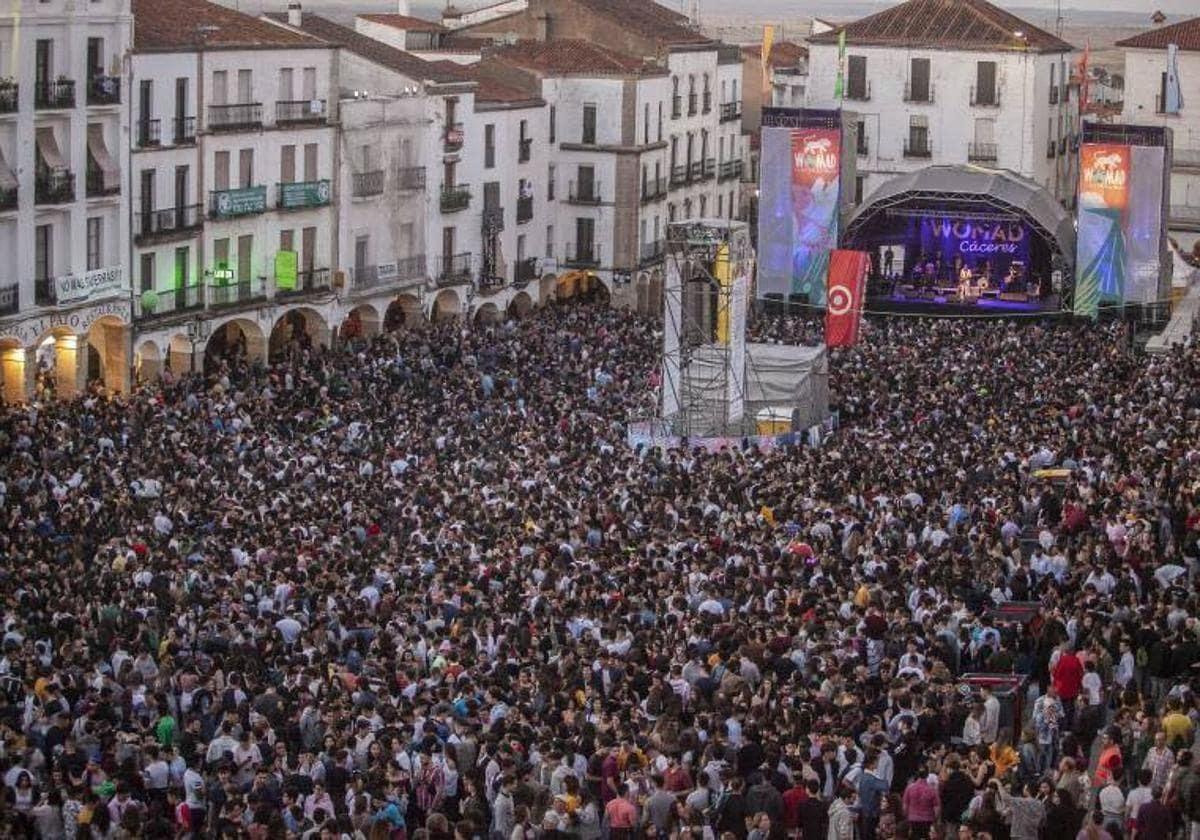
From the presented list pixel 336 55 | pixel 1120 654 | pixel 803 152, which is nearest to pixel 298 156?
pixel 336 55

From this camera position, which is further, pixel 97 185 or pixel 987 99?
pixel 987 99

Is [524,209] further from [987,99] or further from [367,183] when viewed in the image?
[987,99]

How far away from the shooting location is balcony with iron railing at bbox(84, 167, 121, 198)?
5434 cm

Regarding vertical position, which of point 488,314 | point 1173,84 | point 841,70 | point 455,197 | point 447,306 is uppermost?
point 841,70

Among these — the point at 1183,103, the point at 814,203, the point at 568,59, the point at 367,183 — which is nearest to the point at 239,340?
the point at 367,183

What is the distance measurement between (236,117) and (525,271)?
13.1 m

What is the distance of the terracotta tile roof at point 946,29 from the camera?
8119 centimetres

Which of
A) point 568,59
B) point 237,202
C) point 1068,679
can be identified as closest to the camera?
point 1068,679

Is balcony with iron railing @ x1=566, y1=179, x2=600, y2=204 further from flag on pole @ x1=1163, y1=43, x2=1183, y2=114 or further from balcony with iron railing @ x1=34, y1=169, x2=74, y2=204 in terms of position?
balcony with iron railing @ x1=34, y1=169, x2=74, y2=204

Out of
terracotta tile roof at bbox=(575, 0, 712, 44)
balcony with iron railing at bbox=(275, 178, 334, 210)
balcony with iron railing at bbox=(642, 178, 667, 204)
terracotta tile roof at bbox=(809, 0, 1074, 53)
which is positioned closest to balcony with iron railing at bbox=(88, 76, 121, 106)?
balcony with iron railing at bbox=(275, 178, 334, 210)

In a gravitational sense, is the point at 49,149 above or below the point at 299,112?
below

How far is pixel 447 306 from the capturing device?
67.8m

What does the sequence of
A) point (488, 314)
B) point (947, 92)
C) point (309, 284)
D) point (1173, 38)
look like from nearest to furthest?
point (309, 284) → point (488, 314) → point (947, 92) → point (1173, 38)

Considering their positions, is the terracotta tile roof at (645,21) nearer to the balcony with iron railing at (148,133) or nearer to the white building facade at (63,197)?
the balcony with iron railing at (148,133)
